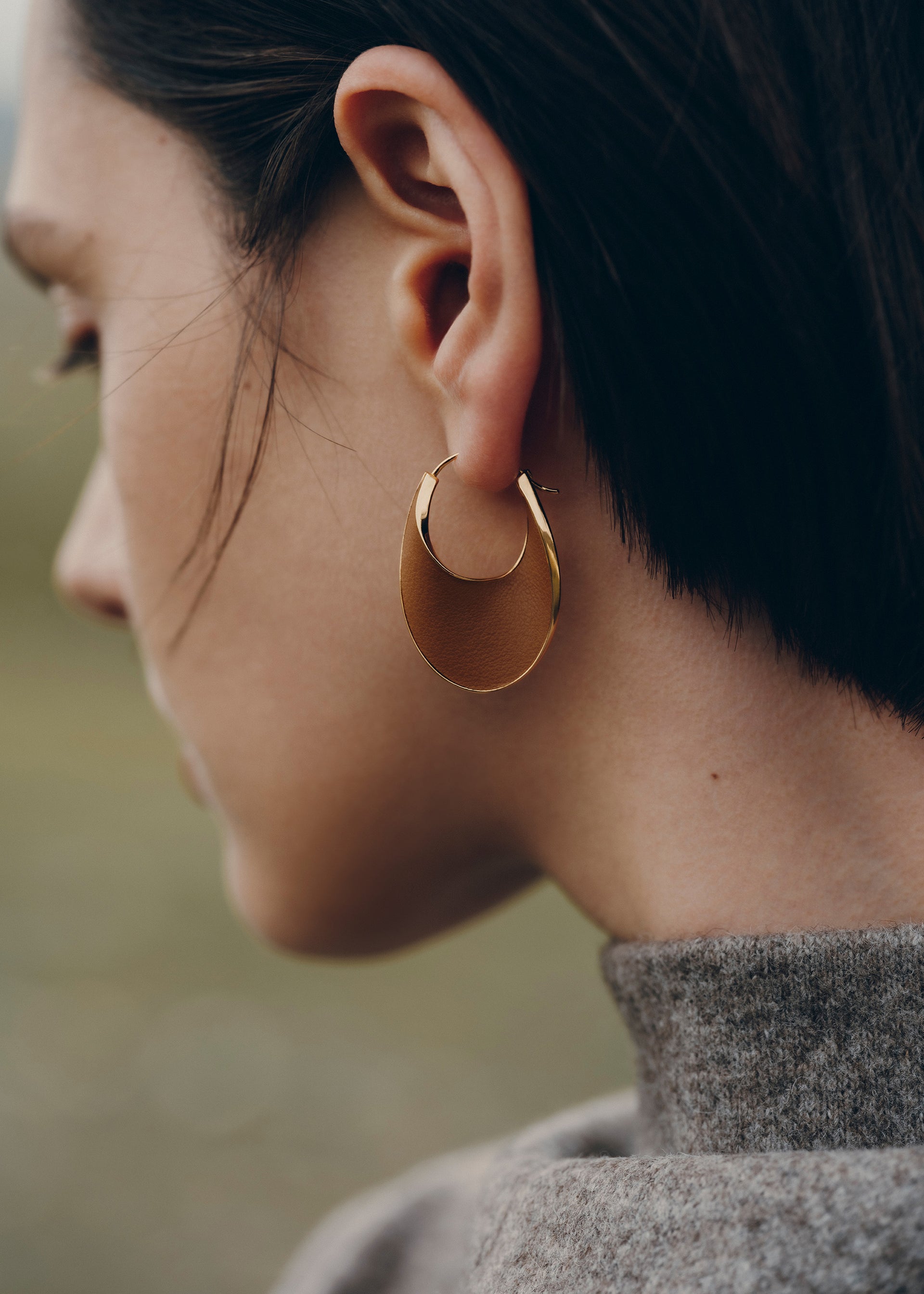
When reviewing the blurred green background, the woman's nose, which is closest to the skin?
the woman's nose

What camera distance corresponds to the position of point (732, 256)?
0.58 meters

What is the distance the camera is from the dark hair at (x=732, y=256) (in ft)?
1.84

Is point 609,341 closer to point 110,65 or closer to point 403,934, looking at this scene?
point 110,65

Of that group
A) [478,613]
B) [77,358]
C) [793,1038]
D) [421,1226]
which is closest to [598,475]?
[478,613]

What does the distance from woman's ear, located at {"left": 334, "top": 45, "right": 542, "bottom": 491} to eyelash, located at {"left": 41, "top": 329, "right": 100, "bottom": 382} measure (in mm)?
366

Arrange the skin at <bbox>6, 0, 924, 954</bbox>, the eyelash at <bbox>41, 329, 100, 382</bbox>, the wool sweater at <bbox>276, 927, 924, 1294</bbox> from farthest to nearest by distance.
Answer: the eyelash at <bbox>41, 329, 100, 382</bbox>
the skin at <bbox>6, 0, 924, 954</bbox>
the wool sweater at <bbox>276, 927, 924, 1294</bbox>

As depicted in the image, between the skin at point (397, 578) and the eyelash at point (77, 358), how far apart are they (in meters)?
0.02

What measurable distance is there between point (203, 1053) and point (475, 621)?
2.63m

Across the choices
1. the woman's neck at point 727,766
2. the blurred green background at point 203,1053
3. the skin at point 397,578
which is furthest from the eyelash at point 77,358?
the woman's neck at point 727,766

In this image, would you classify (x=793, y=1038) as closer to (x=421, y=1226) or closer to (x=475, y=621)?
(x=475, y=621)

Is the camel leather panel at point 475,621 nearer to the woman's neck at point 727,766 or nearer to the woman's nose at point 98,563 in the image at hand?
the woman's neck at point 727,766

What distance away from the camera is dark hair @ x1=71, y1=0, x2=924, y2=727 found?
0.56m

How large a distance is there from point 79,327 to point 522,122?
482mm

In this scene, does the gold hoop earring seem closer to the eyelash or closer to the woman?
the woman
